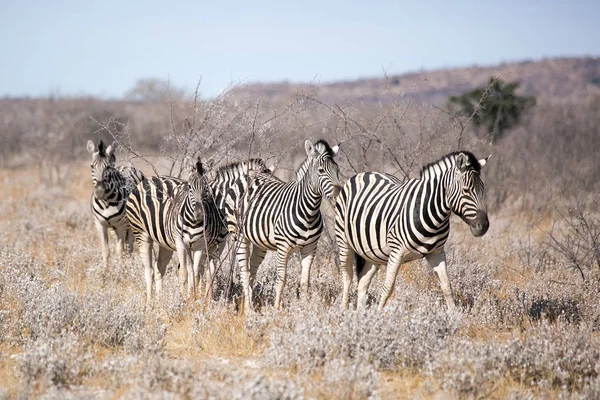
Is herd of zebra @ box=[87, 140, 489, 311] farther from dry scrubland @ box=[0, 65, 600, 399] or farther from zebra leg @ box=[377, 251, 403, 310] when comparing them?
dry scrubland @ box=[0, 65, 600, 399]

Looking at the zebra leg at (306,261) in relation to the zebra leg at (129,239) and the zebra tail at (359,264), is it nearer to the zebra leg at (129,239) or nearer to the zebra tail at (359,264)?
the zebra tail at (359,264)

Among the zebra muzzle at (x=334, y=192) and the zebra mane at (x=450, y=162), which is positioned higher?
the zebra mane at (x=450, y=162)

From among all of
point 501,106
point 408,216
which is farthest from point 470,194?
point 501,106

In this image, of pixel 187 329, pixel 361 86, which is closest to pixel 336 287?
pixel 187 329

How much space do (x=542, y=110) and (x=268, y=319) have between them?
2472cm

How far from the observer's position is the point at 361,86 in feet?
275

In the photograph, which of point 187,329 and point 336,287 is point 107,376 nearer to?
point 187,329

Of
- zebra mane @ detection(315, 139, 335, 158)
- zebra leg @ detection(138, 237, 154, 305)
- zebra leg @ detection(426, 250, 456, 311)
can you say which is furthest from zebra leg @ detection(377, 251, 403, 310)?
zebra leg @ detection(138, 237, 154, 305)

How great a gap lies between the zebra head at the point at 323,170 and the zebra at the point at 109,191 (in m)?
3.20

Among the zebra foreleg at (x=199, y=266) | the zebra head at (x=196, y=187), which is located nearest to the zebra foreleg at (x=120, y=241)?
the zebra foreleg at (x=199, y=266)

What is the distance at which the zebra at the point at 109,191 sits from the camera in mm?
8836

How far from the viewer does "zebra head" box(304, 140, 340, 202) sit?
6422 mm

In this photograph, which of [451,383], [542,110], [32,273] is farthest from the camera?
[542,110]

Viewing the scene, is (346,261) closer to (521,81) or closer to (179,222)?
(179,222)
